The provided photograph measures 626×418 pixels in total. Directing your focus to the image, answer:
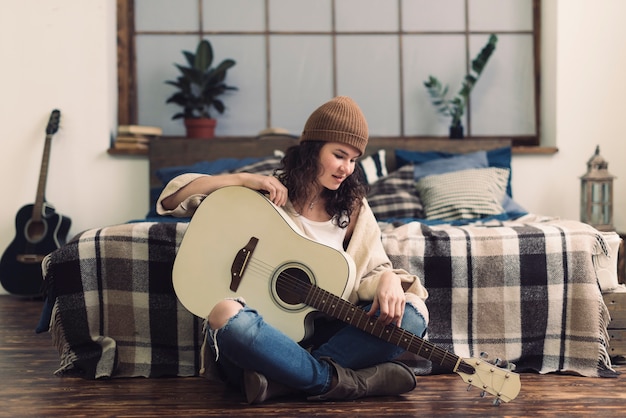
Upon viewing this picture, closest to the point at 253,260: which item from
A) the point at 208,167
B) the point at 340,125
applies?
the point at 340,125

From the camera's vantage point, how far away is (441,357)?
1.76m

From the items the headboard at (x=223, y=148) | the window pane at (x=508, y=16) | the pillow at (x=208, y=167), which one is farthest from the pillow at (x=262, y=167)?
the window pane at (x=508, y=16)

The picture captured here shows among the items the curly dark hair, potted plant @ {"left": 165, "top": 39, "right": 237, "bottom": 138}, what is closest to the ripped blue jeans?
the curly dark hair

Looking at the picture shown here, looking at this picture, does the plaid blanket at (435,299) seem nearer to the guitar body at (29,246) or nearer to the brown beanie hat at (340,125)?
the brown beanie hat at (340,125)

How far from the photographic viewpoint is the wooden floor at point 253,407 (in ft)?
5.97

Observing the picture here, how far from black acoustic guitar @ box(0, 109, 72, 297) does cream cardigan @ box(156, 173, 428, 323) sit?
6.83ft

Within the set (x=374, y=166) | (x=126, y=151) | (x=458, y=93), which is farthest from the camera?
(x=458, y=93)

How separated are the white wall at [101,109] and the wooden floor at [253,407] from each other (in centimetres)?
190

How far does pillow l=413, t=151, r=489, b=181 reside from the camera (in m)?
3.73

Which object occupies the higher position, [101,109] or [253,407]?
[101,109]

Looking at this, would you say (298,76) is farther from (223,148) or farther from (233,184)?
(233,184)

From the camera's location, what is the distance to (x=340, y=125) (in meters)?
1.92

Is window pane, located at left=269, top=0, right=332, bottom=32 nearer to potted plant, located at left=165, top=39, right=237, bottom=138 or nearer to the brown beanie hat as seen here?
potted plant, located at left=165, top=39, right=237, bottom=138

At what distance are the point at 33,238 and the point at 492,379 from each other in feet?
9.30
